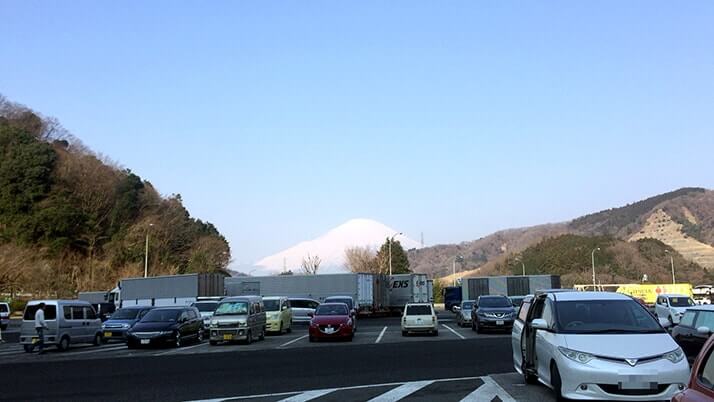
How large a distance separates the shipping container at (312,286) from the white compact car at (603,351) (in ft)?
132

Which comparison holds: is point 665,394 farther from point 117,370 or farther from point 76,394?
point 117,370

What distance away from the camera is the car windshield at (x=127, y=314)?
3134cm

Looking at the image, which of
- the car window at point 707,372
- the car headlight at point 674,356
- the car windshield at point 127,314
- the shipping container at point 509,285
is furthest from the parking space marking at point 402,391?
the shipping container at point 509,285

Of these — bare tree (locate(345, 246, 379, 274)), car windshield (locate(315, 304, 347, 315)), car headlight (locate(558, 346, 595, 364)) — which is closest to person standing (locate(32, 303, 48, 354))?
car windshield (locate(315, 304, 347, 315))

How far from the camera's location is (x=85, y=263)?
77750 millimetres

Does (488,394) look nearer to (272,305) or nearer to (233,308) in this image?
(233,308)

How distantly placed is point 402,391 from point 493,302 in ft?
67.6

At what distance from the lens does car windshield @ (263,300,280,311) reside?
3347cm

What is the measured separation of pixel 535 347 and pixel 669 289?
68805 millimetres

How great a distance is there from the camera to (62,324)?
83.8 feet

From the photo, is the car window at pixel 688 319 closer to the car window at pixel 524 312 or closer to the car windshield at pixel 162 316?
the car window at pixel 524 312

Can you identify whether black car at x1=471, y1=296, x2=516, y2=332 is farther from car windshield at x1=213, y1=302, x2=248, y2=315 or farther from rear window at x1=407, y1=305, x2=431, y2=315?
car windshield at x1=213, y1=302, x2=248, y2=315

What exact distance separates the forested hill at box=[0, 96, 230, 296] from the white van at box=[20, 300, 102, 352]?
39.0 metres

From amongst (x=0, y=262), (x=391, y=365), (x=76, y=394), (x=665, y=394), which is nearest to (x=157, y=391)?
(x=76, y=394)
